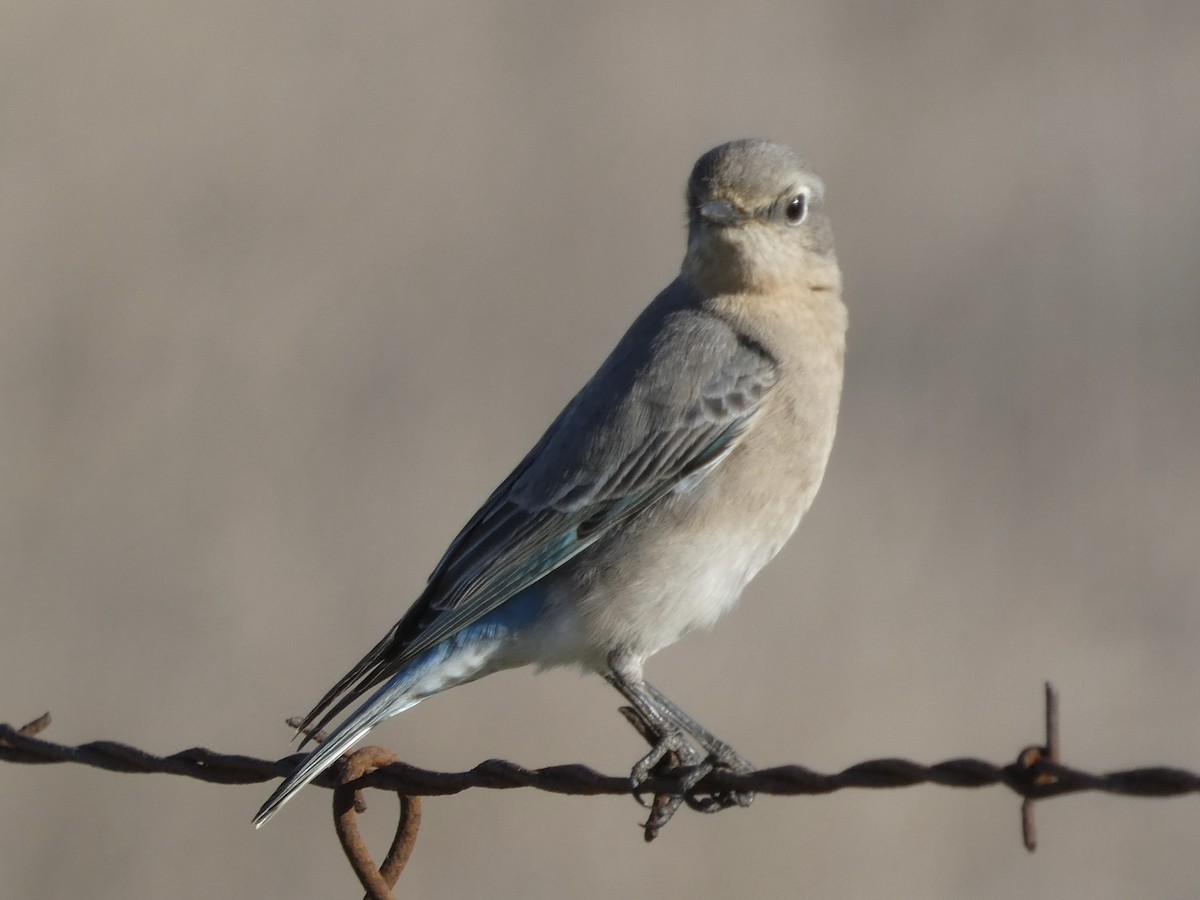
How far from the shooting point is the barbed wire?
343cm

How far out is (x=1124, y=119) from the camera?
12.7m

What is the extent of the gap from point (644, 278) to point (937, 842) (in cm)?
455

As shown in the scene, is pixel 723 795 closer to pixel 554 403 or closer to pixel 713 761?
pixel 713 761

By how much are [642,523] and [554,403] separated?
540cm

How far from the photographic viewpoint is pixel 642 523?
5621 millimetres

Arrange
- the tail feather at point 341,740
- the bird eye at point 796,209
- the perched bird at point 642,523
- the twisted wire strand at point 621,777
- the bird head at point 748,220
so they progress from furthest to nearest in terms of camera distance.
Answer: the bird eye at point 796,209 → the bird head at point 748,220 → the perched bird at point 642,523 → the tail feather at point 341,740 → the twisted wire strand at point 621,777

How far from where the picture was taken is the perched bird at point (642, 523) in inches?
217

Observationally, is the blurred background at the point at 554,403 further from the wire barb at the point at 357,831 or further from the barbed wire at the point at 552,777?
the wire barb at the point at 357,831

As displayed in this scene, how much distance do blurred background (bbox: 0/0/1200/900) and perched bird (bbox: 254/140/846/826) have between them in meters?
2.97

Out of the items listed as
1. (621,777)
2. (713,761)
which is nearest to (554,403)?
(713,761)

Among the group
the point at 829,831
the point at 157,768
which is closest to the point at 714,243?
the point at 157,768

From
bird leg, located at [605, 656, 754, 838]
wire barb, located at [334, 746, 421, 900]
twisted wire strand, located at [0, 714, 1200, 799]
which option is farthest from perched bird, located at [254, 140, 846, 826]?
wire barb, located at [334, 746, 421, 900]

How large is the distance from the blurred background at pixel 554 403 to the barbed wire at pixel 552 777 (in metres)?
3.86

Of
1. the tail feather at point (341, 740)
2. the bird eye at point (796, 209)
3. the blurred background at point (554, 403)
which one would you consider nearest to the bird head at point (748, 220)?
the bird eye at point (796, 209)
